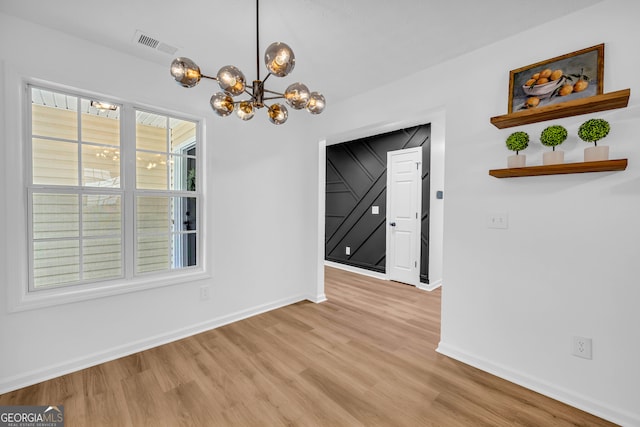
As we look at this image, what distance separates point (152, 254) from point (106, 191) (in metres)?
0.68

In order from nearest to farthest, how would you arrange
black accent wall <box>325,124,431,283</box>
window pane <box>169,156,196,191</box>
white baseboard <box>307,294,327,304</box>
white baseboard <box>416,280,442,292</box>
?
window pane <box>169,156,196,191</box> < white baseboard <box>307,294,327,304</box> < white baseboard <box>416,280,442,292</box> < black accent wall <box>325,124,431,283</box>

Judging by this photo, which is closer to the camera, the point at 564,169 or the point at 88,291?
the point at 564,169

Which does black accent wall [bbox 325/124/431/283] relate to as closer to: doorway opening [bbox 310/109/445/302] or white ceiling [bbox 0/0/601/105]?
doorway opening [bbox 310/109/445/302]

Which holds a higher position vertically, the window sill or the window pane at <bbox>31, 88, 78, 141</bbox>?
the window pane at <bbox>31, 88, 78, 141</bbox>

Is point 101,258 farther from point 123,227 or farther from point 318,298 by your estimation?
point 318,298

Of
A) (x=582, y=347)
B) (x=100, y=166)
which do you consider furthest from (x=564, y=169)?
(x=100, y=166)

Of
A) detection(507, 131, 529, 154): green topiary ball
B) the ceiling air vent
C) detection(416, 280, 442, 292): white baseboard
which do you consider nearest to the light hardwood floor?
detection(416, 280, 442, 292): white baseboard

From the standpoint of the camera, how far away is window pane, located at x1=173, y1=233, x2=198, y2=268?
2.82 meters

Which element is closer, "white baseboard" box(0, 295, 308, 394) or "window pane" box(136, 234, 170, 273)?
"white baseboard" box(0, 295, 308, 394)

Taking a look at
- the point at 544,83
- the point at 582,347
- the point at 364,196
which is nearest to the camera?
the point at 582,347

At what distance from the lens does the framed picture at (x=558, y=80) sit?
70.1 inches

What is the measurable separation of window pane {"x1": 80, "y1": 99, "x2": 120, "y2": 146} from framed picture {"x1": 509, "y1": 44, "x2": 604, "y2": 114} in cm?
326

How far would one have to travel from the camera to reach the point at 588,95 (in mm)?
1782

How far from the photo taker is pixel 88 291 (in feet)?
7.34
